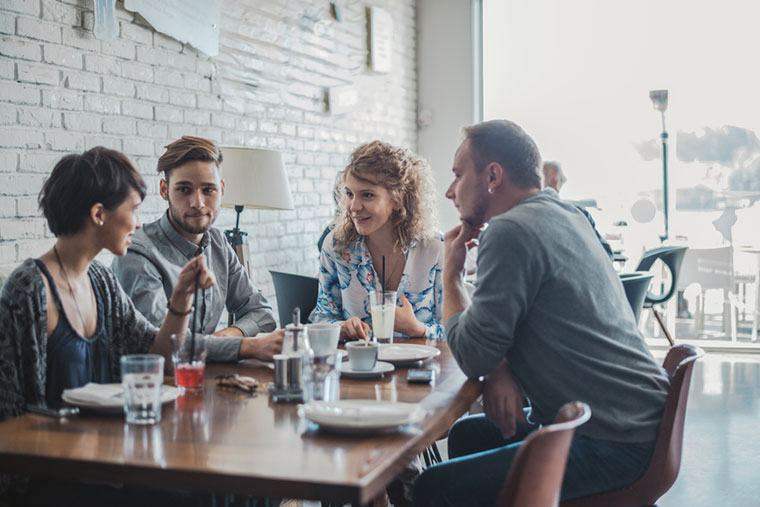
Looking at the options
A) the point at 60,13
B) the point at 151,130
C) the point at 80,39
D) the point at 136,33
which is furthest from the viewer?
the point at 151,130

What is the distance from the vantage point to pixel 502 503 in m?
1.46

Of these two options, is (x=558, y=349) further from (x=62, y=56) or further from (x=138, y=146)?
(x=138, y=146)

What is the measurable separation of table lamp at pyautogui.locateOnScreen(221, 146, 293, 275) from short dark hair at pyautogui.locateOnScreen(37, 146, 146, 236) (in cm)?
182

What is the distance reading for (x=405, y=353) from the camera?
7.83ft

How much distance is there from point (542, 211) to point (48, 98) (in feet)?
6.79

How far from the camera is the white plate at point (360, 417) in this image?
156 centimetres

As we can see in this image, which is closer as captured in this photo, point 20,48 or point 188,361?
point 188,361

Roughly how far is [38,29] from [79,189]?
1.45 m

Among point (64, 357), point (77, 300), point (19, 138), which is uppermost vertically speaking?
point (19, 138)

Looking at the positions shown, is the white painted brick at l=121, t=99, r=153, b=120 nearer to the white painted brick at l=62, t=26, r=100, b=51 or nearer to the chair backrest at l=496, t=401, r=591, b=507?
the white painted brick at l=62, t=26, r=100, b=51

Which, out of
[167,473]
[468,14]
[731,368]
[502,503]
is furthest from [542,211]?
[468,14]

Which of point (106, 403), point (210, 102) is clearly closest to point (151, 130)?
point (210, 102)

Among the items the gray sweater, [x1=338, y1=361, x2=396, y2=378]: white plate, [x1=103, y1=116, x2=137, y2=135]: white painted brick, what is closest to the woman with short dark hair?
[x1=338, y1=361, x2=396, y2=378]: white plate

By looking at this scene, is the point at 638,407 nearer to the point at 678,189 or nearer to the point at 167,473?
the point at 167,473
